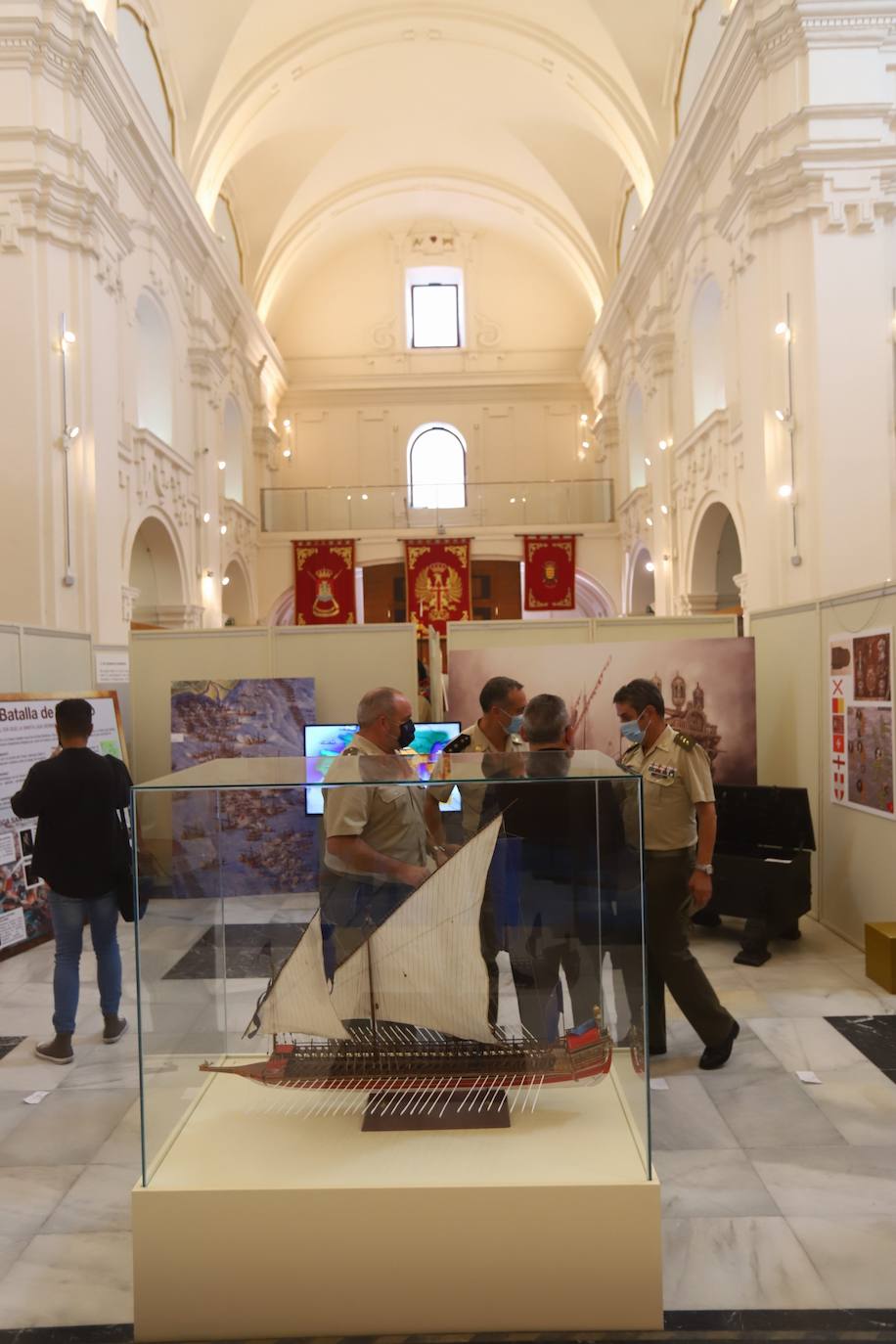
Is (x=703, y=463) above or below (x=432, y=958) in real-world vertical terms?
above

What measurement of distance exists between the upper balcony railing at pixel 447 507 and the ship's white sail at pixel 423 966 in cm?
2007

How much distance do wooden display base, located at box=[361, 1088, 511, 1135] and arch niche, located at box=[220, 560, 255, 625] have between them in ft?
58.0

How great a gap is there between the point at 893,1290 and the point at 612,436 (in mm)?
20468

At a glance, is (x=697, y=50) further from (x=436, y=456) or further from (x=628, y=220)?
(x=436, y=456)

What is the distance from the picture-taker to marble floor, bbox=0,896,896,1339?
2961mm

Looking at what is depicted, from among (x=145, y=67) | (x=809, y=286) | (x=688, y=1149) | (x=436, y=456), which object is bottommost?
(x=688, y=1149)

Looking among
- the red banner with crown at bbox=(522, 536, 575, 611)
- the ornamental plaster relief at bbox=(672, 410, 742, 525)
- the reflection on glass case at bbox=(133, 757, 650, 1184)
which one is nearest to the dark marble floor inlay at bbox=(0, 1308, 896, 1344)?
the reflection on glass case at bbox=(133, 757, 650, 1184)

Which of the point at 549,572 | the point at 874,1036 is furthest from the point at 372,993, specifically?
the point at 549,572

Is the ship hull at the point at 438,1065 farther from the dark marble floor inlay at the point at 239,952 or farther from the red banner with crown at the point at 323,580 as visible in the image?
the red banner with crown at the point at 323,580

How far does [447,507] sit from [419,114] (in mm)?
8202

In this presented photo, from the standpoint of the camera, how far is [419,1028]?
108 inches

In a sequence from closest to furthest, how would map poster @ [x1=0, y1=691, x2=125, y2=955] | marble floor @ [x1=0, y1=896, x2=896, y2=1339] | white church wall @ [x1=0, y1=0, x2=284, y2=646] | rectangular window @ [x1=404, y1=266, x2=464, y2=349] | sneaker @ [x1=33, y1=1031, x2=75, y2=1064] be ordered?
marble floor @ [x1=0, y1=896, x2=896, y2=1339]
sneaker @ [x1=33, y1=1031, x2=75, y2=1064]
map poster @ [x1=0, y1=691, x2=125, y2=955]
white church wall @ [x1=0, y1=0, x2=284, y2=646]
rectangular window @ [x1=404, y1=266, x2=464, y2=349]

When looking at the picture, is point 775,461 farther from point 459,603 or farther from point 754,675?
point 459,603

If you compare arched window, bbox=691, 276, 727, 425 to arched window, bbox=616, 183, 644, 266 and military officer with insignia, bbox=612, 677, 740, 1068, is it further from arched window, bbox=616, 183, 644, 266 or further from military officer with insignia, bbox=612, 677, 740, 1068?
military officer with insignia, bbox=612, 677, 740, 1068
